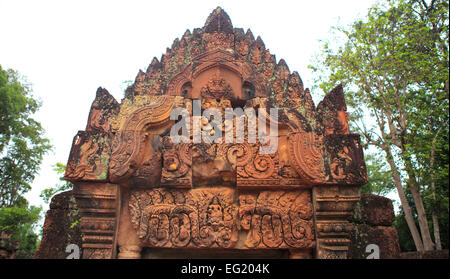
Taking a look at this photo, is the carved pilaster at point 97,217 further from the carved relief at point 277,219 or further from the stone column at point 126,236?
the carved relief at point 277,219

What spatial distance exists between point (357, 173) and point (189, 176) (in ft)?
5.91

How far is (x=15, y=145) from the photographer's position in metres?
18.5

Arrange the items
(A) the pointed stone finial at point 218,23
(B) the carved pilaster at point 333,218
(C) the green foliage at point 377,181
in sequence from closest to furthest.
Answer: (B) the carved pilaster at point 333,218, (A) the pointed stone finial at point 218,23, (C) the green foliage at point 377,181

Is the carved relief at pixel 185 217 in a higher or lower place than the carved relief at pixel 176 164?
lower

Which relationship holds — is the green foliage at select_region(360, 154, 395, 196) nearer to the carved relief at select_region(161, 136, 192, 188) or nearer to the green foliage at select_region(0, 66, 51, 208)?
the carved relief at select_region(161, 136, 192, 188)

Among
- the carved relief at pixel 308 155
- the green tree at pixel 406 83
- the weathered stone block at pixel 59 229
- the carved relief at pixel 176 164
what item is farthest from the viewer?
the green tree at pixel 406 83

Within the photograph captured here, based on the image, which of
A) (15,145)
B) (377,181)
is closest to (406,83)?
(377,181)

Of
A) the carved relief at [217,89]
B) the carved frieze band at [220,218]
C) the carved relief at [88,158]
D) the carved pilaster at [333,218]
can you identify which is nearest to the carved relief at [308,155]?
the carved pilaster at [333,218]

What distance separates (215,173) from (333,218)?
1.36m

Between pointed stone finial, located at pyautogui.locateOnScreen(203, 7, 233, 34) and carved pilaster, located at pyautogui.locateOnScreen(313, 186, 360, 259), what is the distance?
7.62 feet

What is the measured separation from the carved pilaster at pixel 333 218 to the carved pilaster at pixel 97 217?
7.08 ft

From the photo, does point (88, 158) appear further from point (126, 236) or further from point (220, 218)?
point (220, 218)

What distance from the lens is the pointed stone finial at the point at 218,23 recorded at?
12.9 feet
